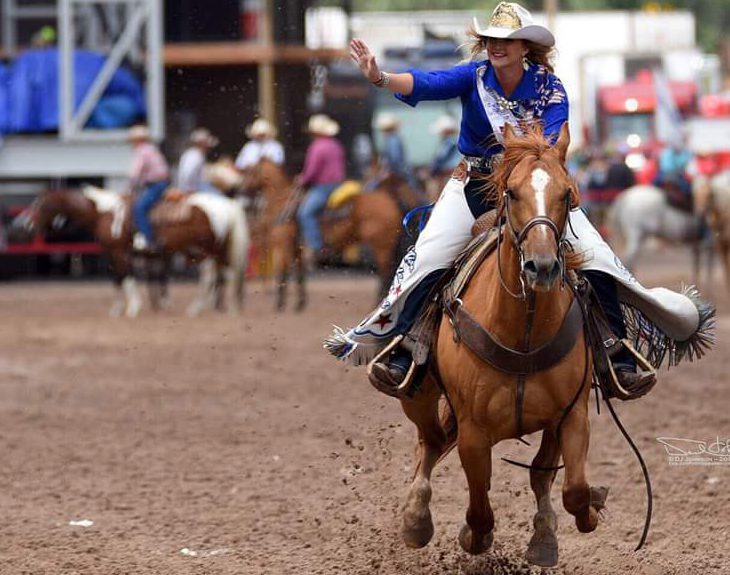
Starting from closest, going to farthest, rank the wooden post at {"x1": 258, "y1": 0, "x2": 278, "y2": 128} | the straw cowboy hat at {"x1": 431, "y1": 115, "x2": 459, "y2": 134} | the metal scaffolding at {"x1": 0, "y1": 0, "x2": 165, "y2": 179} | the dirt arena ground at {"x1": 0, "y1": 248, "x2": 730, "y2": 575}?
1. the dirt arena ground at {"x1": 0, "y1": 248, "x2": 730, "y2": 575}
2. the straw cowboy hat at {"x1": 431, "y1": 115, "x2": 459, "y2": 134}
3. the metal scaffolding at {"x1": 0, "y1": 0, "x2": 165, "y2": 179}
4. the wooden post at {"x1": 258, "y1": 0, "x2": 278, "y2": 128}

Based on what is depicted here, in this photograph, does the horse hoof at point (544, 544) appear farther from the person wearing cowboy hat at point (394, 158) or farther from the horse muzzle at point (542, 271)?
the person wearing cowboy hat at point (394, 158)

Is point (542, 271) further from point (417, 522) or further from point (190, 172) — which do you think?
point (190, 172)

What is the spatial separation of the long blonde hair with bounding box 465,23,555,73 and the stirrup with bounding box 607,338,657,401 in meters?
1.13

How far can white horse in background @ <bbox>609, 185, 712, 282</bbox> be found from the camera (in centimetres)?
2150

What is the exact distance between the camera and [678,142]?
3034cm

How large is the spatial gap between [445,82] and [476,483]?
60.6 inches

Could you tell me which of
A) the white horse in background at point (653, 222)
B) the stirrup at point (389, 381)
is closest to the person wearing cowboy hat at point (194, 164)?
the white horse in background at point (653, 222)

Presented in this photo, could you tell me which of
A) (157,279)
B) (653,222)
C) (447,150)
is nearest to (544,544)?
(157,279)

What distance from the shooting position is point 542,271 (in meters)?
5.15

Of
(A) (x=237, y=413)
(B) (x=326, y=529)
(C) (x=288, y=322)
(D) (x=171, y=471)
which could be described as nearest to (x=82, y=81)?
(C) (x=288, y=322)

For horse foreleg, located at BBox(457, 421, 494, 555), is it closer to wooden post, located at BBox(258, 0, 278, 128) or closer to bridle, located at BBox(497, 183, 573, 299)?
bridle, located at BBox(497, 183, 573, 299)

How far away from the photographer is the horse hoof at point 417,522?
21.1ft

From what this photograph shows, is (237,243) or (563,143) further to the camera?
(237,243)

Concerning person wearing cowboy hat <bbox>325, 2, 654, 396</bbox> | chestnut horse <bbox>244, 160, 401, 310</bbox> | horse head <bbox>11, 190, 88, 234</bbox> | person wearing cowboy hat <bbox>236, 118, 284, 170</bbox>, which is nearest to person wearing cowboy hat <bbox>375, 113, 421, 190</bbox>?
chestnut horse <bbox>244, 160, 401, 310</bbox>
